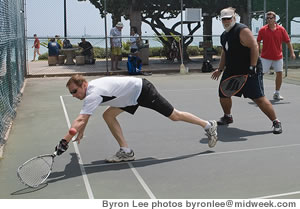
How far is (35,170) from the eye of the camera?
4.95 metres

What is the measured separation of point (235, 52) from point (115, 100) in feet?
8.65

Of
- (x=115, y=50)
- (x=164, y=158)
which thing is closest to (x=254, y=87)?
(x=164, y=158)

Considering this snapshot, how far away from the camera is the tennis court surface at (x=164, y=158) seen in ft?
15.6

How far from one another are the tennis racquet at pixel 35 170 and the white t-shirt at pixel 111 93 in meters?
0.64

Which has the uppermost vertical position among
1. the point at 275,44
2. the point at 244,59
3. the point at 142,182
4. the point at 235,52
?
the point at 275,44

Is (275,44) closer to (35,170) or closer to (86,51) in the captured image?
(35,170)

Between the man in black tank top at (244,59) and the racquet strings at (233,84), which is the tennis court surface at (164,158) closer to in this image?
the man in black tank top at (244,59)

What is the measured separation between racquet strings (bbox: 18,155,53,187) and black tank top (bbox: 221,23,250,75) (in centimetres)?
352

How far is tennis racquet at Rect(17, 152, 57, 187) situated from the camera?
15.8 ft

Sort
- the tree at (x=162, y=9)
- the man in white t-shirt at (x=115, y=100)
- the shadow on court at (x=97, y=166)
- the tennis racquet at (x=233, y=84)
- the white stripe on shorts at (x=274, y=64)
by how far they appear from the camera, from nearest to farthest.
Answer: the man in white t-shirt at (x=115, y=100) → the shadow on court at (x=97, y=166) → the tennis racquet at (x=233, y=84) → the white stripe on shorts at (x=274, y=64) → the tree at (x=162, y=9)

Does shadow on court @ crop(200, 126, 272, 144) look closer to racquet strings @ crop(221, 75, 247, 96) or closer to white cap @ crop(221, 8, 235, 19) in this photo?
racquet strings @ crop(221, 75, 247, 96)

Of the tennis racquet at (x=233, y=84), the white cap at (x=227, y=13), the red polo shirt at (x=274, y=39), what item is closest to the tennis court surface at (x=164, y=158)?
the tennis racquet at (x=233, y=84)

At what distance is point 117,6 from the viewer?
2211 cm
